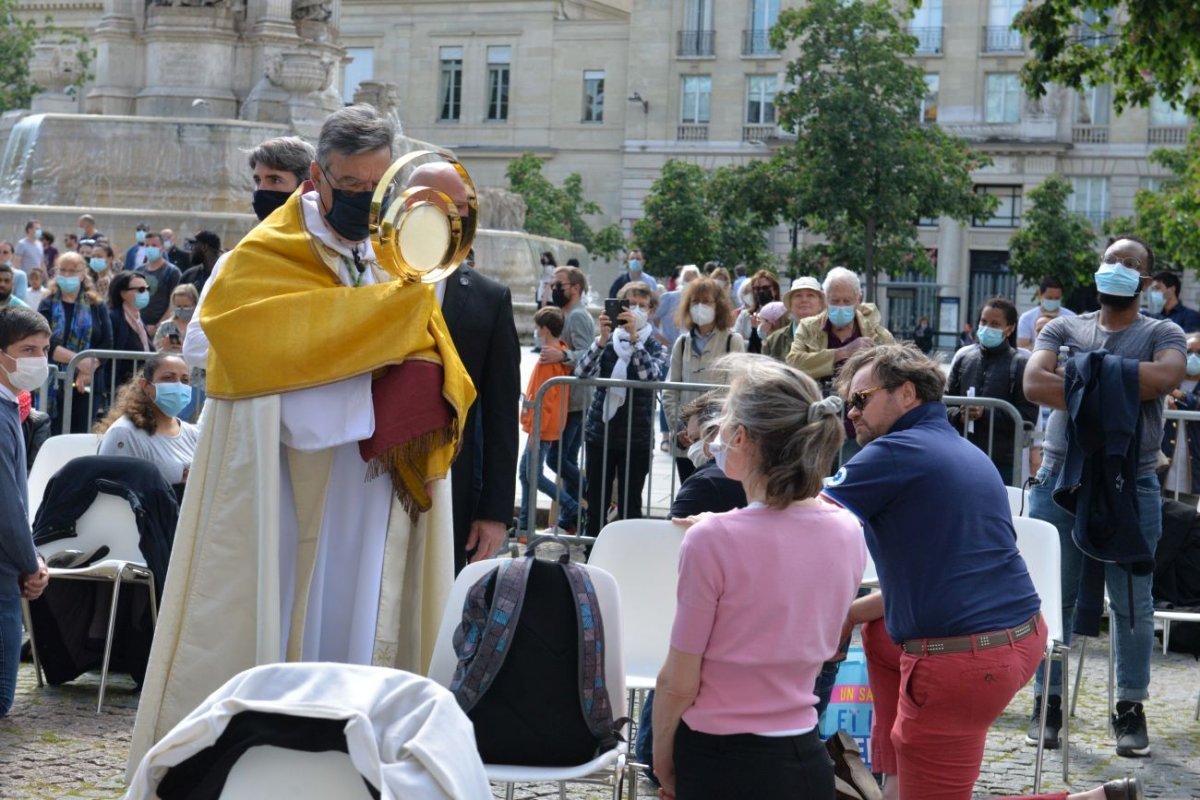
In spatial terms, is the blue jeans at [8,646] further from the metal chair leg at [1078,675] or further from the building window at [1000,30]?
the building window at [1000,30]

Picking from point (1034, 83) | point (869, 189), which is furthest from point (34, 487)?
point (869, 189)

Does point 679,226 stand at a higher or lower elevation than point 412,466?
higher

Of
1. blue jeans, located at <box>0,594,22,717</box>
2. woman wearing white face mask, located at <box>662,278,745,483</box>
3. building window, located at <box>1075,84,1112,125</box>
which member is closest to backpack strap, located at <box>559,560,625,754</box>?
blue jeans, located at <box>0,594,22,717</box>

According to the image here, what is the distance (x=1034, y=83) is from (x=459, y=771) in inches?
592

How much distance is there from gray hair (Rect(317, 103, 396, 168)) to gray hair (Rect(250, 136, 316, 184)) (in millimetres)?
623

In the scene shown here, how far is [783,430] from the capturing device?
4.26 metres

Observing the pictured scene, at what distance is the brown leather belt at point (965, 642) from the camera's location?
5.00 m

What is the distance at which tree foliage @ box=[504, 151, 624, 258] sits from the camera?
56.2 metres

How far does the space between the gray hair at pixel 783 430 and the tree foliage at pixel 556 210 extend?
5152 cm

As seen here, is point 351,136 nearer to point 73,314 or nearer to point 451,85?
point 73,314

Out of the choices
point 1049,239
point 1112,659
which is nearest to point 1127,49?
point 1112,659

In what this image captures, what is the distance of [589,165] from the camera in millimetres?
66500

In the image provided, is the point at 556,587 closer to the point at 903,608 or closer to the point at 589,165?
the point at 903,608

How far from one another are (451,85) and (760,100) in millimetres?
12879
